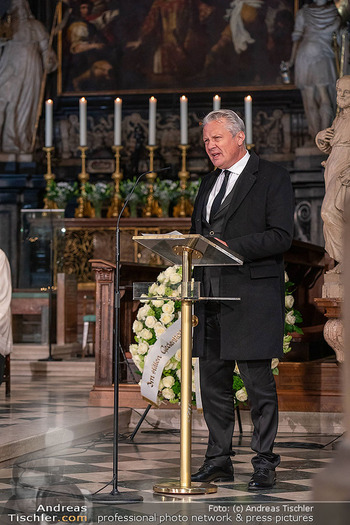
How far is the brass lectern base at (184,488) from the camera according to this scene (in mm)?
3590

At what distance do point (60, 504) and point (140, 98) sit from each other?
10.6m

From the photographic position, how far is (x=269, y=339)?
153 inches

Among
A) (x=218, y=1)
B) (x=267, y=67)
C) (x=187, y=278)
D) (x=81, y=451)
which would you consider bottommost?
(x=81, y=451)

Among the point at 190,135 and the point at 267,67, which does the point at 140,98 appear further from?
the point at 267,67

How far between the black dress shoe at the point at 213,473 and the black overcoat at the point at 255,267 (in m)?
0.52

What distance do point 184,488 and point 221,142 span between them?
4.86 ft

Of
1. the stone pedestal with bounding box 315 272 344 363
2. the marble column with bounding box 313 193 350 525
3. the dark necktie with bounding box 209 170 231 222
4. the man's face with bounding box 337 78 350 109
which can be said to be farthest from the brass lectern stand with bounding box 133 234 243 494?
the man's face with bounding box 337 78 350 109

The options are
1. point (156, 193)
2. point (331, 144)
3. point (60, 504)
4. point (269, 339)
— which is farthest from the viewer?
point (156, 193)

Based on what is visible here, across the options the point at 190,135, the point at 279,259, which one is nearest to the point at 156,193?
the point at 190,135

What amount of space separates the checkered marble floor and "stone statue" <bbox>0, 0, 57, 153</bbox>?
23.3 ft

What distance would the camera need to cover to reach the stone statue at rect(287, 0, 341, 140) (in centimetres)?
1245

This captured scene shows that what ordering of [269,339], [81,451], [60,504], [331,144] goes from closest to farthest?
[60,504] → [269,339] → [81,451] → [331,144]

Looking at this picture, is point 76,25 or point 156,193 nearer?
point 156,193

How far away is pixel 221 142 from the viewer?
12.8 feet
